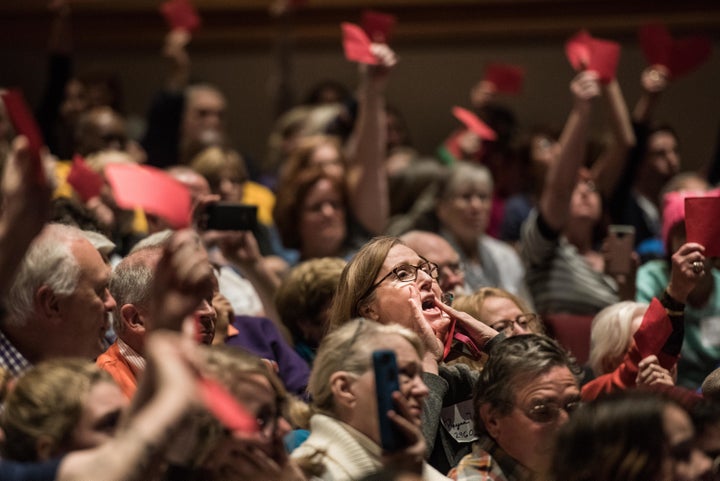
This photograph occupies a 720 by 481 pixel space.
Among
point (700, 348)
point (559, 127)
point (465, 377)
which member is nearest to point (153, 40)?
point (559, 127)

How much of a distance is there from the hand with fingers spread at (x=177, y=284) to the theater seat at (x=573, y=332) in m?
2.23

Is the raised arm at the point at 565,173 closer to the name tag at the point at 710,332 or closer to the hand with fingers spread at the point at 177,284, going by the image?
the name tag at the point at 710,332

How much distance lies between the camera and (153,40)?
26.5 feet

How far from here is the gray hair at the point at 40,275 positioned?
9.29 feet

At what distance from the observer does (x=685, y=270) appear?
3389mm

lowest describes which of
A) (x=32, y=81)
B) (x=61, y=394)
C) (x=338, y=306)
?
(x=32, y=81)

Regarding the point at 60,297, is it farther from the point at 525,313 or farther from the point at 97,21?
the point at 97,21

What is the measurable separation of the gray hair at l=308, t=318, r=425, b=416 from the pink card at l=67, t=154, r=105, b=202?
1952mm

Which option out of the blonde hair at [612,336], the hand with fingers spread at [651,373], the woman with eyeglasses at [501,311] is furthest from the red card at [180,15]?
the hand with fingers spread at [651,373]

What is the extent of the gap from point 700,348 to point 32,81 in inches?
205

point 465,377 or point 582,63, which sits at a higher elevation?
point 582,63

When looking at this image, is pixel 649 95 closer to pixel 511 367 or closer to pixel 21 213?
pixel 511 367

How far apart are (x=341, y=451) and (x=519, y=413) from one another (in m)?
0.49

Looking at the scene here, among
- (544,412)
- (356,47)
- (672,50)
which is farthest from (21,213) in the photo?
(672,50)
